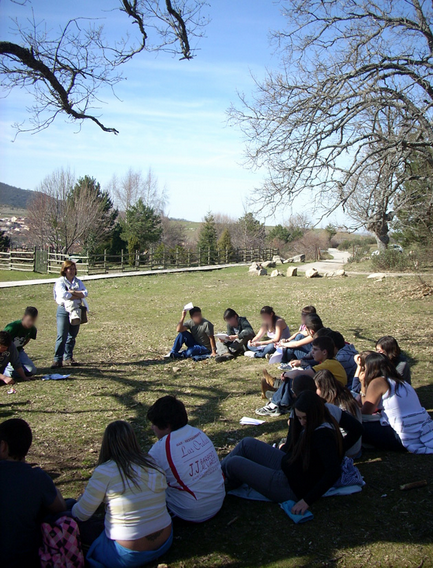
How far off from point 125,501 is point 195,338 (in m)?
5.77

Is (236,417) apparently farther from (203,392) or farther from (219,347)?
(219,347)

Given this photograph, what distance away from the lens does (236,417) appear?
5219 millimetres

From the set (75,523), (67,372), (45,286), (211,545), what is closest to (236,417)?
(211,545)

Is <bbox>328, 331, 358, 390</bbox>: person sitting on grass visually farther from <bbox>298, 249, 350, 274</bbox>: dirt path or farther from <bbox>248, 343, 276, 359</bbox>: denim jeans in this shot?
<bbox>298, 249, 350, 274</bbox>: dirt path

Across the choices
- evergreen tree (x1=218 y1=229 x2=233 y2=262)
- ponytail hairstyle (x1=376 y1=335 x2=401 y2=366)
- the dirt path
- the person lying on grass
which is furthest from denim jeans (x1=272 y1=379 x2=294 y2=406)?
evergreen tree (x1=218 y1=229 x2=233 y2=262)

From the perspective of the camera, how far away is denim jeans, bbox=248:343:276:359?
7832 mm

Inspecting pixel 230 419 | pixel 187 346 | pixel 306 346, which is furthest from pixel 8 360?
pixel 306 346

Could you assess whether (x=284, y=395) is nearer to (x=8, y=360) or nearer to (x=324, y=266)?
(x=8, y=360)

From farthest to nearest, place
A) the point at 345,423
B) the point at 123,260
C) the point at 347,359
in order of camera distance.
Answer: the point at 123,260
the point at 347,359
the point at 345,423

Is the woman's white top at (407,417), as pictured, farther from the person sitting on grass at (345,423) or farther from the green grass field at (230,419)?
the person sitting on grass at (345,423)

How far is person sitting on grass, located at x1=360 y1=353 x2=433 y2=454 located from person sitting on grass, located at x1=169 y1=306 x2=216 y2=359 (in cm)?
424

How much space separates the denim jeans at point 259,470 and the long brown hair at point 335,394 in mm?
678

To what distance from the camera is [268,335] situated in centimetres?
803

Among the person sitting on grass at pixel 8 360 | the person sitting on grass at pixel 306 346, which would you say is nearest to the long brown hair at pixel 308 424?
the person sitting on grass at pixel 306 346
